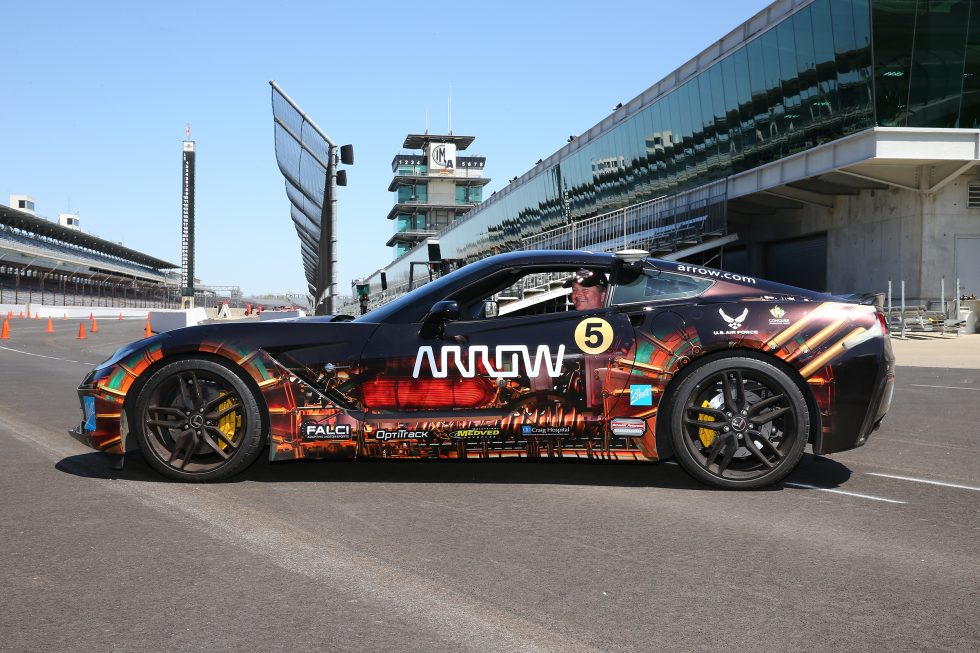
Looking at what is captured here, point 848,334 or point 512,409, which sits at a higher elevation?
point 848,334

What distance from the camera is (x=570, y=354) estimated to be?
4.95 meters

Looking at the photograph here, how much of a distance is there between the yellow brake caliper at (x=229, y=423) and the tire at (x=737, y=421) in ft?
7.98

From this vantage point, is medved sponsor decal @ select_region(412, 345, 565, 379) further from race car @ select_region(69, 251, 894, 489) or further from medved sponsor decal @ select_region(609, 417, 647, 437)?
medved sponsor decal @ select_region(609, 417, 647, 437)

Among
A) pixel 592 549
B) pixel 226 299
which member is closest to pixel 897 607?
pixel 592 549

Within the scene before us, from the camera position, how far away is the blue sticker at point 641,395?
4.93m

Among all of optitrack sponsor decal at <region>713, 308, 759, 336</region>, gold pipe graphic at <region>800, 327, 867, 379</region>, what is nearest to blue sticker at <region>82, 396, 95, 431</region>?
optitrack sponsor decal at <region>713, 308, 759, 336</region>

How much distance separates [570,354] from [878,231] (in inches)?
1055

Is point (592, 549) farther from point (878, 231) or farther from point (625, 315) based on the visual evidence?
point (878, 231)

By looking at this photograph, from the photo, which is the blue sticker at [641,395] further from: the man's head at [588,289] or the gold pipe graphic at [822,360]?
the gold pipe graphic at [822,360]

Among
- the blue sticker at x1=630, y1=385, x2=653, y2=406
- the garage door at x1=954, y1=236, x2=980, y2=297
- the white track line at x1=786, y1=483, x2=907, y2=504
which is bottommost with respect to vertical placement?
the white track line at x1=786, y1=483, x2=907, y2=504

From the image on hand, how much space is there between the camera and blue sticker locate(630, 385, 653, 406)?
16.2 feet

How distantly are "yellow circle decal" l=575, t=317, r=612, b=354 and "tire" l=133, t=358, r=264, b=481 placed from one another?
1843mm

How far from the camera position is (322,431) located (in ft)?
15.9

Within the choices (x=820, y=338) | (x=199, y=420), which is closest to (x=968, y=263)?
(x=820, y=338)
